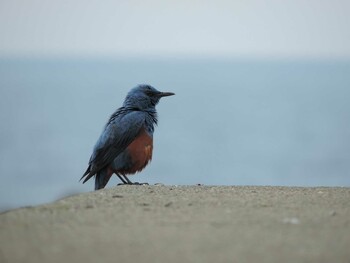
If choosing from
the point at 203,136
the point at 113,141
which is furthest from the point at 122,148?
the point at 203,136

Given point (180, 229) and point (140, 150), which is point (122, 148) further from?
point (180, 229)

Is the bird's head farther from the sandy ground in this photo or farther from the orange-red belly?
the sandy ground

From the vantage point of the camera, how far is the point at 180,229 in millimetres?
5898

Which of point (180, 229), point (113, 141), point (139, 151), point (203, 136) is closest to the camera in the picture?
point (180, 229)

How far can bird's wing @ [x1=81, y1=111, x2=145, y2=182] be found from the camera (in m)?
10.2

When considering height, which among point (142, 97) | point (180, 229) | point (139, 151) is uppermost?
point (142, 97)

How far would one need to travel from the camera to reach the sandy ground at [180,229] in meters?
5.22

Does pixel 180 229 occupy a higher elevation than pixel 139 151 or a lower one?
lower

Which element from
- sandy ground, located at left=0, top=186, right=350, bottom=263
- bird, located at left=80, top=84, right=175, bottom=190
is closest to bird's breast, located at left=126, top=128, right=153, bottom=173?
bird, located at left=80, top=84, right=175, bottom=190

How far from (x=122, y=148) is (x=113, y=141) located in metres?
0.15

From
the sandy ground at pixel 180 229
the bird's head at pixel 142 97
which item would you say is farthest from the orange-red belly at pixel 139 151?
the sandy ground at pixel 180 229

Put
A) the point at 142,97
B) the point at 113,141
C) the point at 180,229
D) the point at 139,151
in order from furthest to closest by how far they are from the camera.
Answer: the point at 142,97 < the point at 139,151 < the point at 113,141 < the point at 180,229

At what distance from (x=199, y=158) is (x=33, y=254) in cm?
4094

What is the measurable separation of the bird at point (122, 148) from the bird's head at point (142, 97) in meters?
0.28
